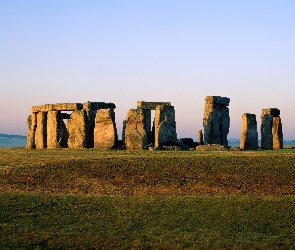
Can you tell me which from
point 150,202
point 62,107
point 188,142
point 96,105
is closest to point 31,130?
point 62,107

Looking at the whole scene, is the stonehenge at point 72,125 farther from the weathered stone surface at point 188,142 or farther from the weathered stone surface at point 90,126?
the weathered stone surface at point 188,142

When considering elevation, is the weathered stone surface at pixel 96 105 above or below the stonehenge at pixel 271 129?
above

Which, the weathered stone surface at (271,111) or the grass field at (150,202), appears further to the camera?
the weathered stone surface at (271,111)

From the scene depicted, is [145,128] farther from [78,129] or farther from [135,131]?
[78,129]

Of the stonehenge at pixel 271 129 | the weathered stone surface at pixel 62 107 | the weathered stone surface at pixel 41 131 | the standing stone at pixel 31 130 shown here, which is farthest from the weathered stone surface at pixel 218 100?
the standing stone at pixel 31 130

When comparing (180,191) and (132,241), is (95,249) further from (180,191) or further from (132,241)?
(180,191)

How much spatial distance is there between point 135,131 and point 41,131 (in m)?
9.64

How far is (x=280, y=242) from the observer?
1261cm

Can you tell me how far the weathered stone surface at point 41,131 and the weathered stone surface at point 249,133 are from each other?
47.8 ft

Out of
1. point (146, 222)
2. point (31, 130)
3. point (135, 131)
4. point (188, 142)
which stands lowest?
point (146, 222)

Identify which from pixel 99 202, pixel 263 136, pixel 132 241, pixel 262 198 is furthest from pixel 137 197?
pixel 263 136

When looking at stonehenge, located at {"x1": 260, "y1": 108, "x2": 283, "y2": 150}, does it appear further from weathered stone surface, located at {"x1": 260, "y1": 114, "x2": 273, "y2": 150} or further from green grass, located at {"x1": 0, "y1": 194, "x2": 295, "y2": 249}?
green grass, located at {"x1": 0, "y1": 194, "x2": 295, "y2": 249}

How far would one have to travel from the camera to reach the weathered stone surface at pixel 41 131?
40.2m

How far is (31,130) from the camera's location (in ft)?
137
